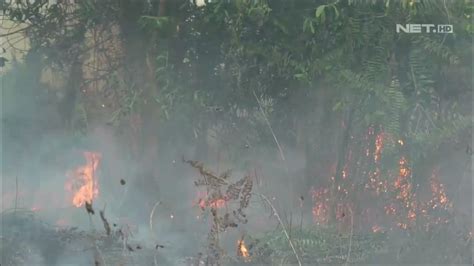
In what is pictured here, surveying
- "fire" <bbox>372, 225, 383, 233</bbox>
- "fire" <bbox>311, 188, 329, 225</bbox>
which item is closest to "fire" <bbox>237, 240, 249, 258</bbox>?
"fire" <bbox>311, 188, 329, 225</bbox>

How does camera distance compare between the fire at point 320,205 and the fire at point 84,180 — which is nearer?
the fire at point 84,180

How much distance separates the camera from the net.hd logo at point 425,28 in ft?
11.4

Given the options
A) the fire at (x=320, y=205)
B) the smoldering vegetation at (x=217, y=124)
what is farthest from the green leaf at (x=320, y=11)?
the fire at (x=320, y=205)

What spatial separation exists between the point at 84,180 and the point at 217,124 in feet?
2.73

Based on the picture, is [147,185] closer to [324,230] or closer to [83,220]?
[83,220]

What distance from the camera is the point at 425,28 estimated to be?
3477mm

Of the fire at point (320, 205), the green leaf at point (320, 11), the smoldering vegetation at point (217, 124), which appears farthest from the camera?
the fire at point (320, 205)

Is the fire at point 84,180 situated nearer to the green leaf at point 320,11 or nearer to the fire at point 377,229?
the green leaf at point 320,11

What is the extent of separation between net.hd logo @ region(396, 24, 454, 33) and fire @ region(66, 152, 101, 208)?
1886 mm

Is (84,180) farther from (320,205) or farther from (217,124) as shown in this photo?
(320,205)

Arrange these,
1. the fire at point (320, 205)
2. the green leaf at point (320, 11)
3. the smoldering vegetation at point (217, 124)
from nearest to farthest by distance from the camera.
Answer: the green leaf at point (320, 11)
the smoldering vegetation at point (217, 124)
the fire at point (320, 205)

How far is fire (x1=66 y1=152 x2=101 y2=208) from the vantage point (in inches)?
139

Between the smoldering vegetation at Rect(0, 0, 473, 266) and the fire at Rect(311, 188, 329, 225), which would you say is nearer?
the smoldering vegetation at Rect(0, 0, 473, 266)

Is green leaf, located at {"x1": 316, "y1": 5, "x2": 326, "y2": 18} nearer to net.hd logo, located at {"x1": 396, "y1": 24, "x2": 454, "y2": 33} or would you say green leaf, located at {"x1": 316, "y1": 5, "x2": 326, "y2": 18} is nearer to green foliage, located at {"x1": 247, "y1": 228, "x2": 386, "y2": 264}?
net.hd logo, located at {"x1": 396, "y1": 24, "x2": 454, "y2": 33}
